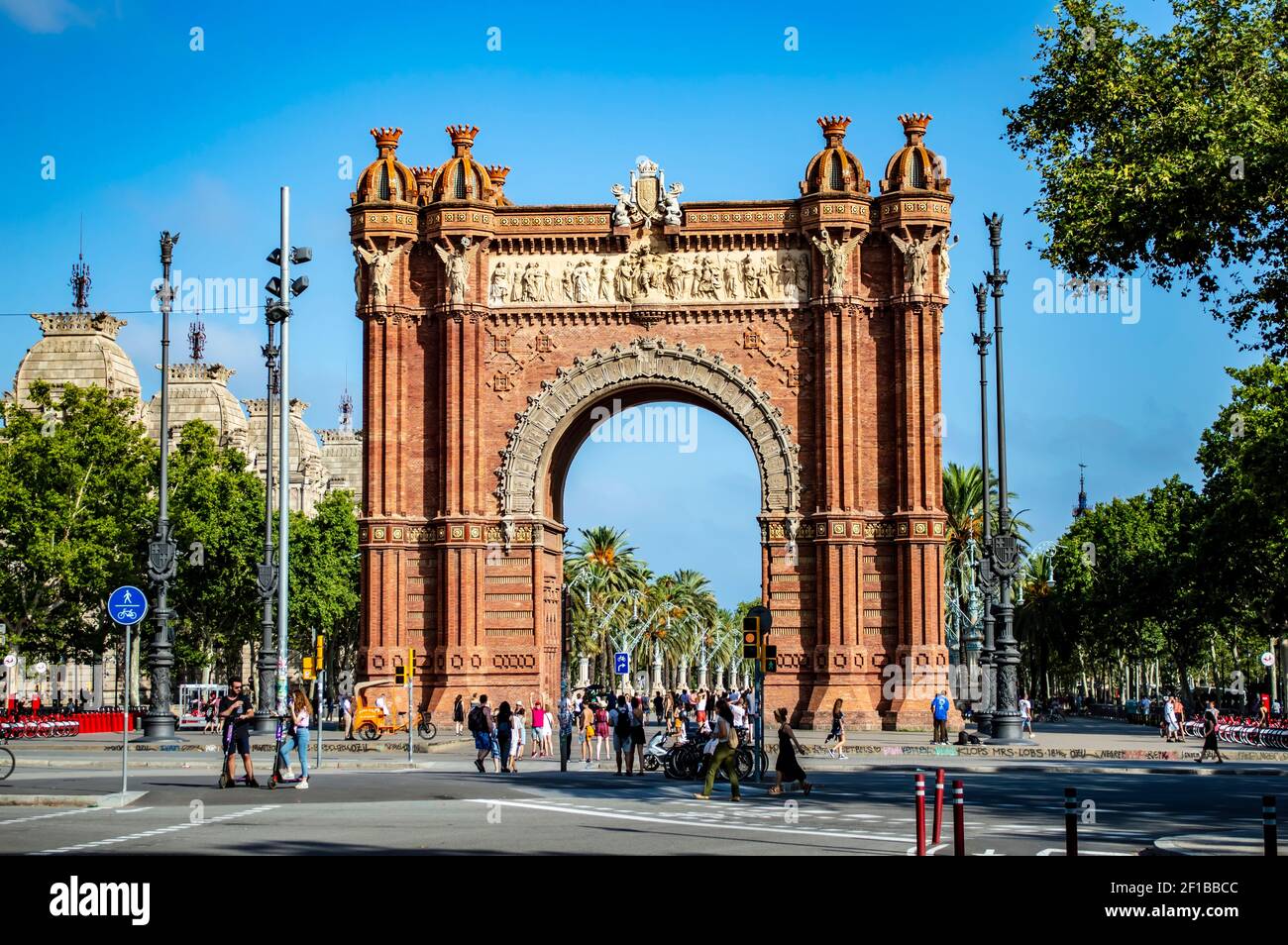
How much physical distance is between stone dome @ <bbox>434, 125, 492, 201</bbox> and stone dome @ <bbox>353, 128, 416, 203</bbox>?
92 cm

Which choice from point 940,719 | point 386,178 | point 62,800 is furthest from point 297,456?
point 62,800

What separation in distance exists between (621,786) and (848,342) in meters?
21.8

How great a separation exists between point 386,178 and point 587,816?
103ft

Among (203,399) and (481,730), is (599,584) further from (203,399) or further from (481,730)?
(481,730)

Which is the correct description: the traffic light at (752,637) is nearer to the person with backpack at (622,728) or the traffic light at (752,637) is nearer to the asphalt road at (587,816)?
the asphalt road at (587,816)

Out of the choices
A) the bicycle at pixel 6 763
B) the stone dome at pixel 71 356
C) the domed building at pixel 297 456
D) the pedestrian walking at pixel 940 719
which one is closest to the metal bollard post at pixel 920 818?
the bicycle at pixel 6 763

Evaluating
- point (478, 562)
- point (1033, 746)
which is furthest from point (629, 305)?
point (1033, 746)

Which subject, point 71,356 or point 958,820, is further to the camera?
point 71,356

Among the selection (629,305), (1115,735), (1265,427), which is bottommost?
(1115,735)

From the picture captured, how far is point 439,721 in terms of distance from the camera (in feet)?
160

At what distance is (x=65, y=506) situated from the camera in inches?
2357

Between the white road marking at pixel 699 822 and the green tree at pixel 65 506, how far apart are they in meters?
37.3
